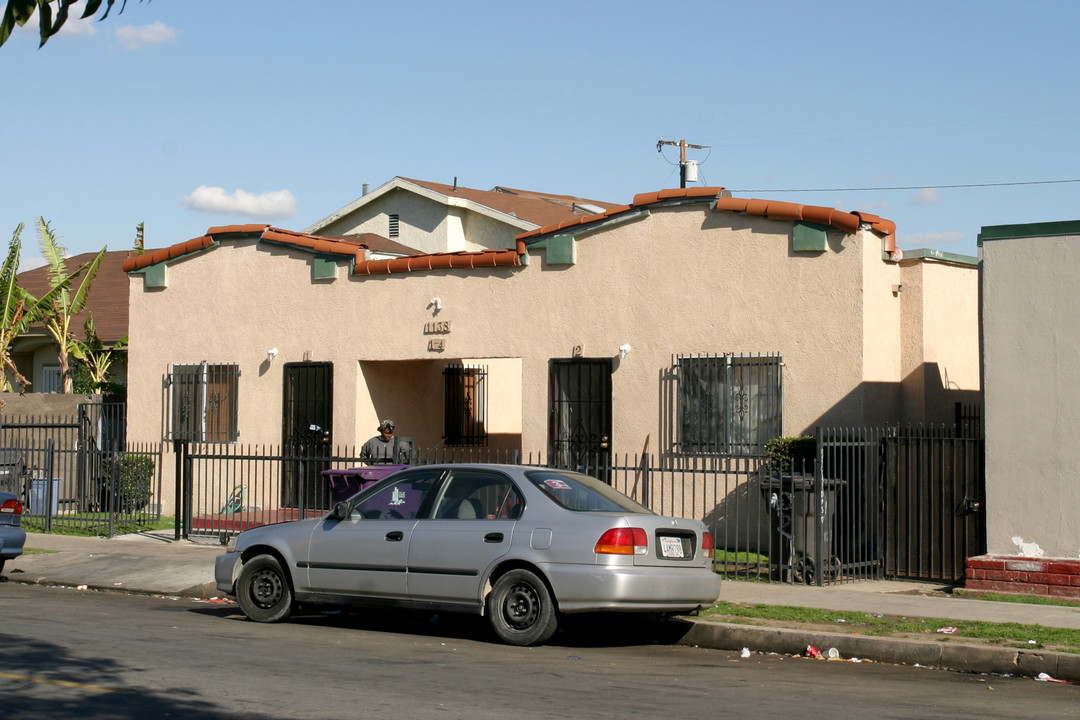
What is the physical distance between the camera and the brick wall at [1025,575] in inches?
468

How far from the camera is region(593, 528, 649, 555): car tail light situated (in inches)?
371

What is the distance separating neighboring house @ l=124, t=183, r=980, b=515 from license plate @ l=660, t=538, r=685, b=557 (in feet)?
18.8

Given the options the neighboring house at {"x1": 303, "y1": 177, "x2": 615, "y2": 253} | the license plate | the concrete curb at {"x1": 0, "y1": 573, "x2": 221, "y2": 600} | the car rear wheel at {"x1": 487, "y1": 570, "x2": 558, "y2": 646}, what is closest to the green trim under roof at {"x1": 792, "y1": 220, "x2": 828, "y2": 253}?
the license plate

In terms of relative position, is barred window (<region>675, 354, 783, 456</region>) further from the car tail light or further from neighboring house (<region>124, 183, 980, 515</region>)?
the car tail light

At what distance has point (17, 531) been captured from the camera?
45.3 feet

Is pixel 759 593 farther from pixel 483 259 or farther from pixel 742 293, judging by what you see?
pixel 483 259

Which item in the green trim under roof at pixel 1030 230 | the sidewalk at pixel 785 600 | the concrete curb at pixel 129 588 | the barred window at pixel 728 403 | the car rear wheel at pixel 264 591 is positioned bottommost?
the concrete curb at pixel 129 588

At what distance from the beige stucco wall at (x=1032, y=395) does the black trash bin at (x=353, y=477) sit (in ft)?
21.3

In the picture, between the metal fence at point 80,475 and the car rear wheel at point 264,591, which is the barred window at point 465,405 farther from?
the car rear wheel at point 264,591

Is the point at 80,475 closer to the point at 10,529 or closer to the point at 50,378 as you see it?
the point at 10,529

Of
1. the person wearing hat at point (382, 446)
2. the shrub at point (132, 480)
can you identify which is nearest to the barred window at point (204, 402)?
the shrub at point (132, 480)

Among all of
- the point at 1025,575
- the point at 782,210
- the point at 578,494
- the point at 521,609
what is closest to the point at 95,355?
the point at 782,210

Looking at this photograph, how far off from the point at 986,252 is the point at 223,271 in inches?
491

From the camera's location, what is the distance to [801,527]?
13055 mm
